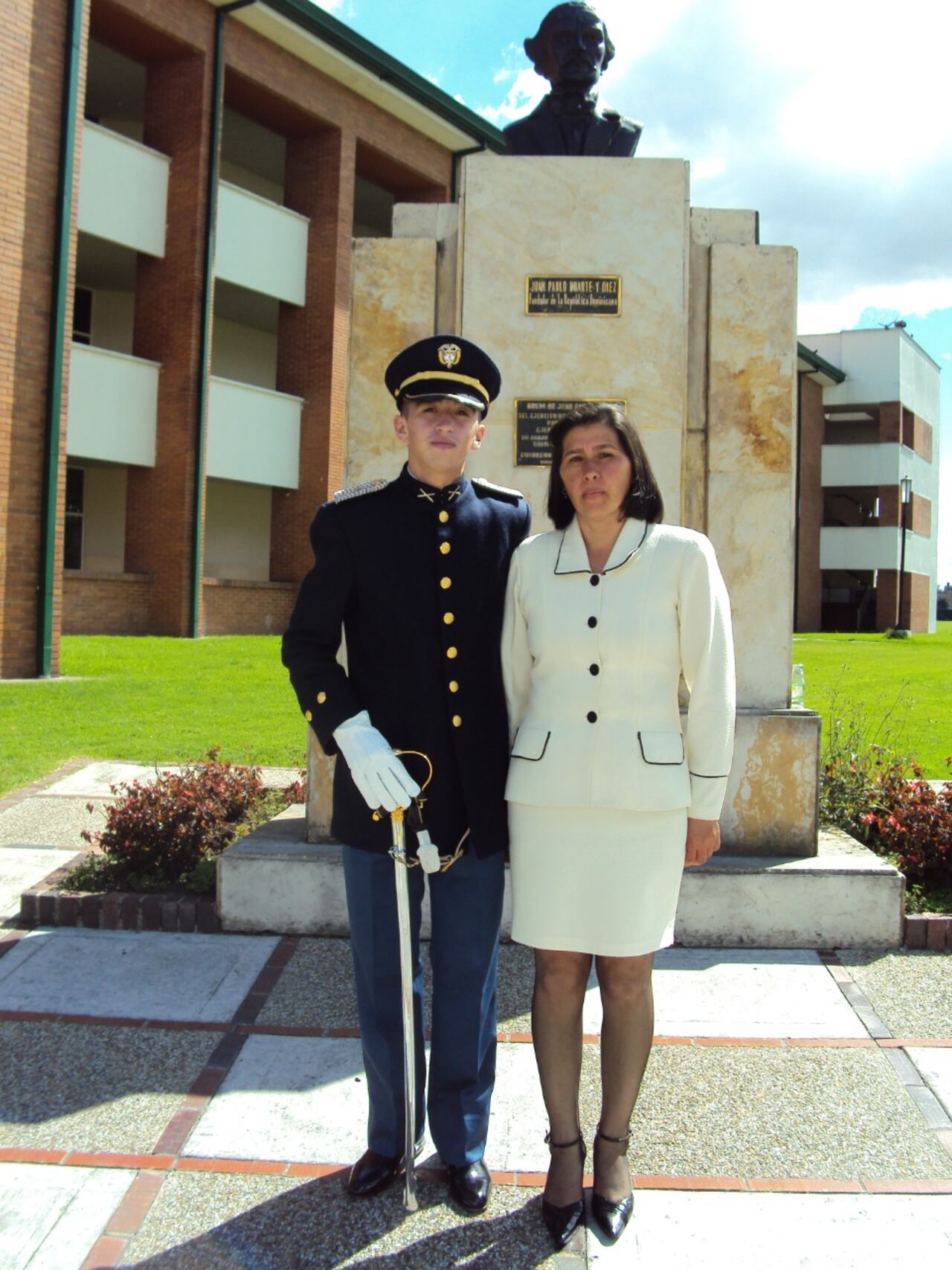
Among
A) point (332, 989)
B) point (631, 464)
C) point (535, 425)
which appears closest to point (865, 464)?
point (535, 425)

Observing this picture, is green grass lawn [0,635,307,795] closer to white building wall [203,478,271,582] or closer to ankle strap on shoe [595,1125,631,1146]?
white building wall [203,478,271,582]

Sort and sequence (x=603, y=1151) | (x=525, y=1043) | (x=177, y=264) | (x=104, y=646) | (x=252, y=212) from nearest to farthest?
(x=603, y=1151) → (x=525, y=1043) → (x=104, y=646) → (x=177, y=264) → (x=252, y=212)

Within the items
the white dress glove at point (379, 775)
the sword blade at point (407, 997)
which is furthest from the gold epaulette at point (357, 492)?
the sword blade at point (407, 997)

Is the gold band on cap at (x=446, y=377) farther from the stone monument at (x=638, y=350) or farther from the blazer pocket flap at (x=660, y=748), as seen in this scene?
the stone monument at (x=638, y=350)

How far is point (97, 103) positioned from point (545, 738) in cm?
1988

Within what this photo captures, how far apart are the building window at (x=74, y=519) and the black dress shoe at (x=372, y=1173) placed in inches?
728

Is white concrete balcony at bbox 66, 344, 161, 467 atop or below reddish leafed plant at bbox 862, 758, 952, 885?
atop

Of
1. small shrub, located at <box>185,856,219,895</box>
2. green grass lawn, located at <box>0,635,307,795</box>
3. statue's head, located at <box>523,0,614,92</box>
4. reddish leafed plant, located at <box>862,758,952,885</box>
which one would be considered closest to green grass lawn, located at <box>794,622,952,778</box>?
reddish leafed plant, located at <box>862,758,952,885</box>

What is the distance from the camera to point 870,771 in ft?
20.2

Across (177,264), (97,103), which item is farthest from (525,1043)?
(97,103)

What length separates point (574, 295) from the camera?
4.93 metres

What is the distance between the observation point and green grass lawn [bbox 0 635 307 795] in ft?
29.8

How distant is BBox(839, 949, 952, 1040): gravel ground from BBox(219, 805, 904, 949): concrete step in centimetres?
14

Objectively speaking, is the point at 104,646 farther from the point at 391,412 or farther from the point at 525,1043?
Answer: the point at 525,1043
